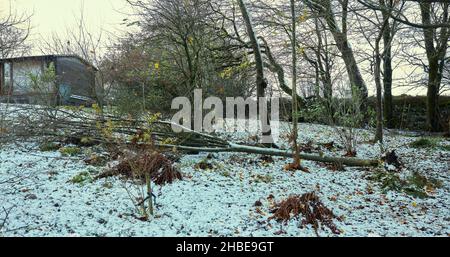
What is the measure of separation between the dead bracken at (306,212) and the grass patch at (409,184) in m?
1.58

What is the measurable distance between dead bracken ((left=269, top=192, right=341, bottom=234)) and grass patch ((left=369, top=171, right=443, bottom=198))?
5.19 ft

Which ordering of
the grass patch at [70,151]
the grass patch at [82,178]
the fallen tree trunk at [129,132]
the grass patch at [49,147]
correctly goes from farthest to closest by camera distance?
the grass patch at [49,147] < the grass patch at [70,151] < the fallen tree trunk at [129,132] < the grass patch at [82,178]

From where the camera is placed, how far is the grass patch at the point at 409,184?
5.03m

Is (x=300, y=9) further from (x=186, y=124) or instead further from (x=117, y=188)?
(x=117, y=188)

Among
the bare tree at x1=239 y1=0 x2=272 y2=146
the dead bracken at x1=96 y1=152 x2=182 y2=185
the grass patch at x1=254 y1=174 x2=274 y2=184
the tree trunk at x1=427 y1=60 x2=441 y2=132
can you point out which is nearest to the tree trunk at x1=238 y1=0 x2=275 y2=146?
the bare tree at x1=239 y1=0 x2=272 y2=146

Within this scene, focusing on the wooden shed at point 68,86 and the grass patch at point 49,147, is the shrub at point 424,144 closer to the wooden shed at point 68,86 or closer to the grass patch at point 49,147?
the wooden shed at point 68,86

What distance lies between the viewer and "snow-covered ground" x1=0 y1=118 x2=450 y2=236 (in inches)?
144

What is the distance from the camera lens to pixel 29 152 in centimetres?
655

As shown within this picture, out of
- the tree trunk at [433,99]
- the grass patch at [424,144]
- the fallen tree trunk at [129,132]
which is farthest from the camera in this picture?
the tree trunk at [433,99]

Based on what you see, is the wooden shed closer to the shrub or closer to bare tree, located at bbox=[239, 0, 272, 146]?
bare tree, located at bbox=[239, 0, 272, 146]

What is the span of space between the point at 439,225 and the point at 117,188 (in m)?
3.98

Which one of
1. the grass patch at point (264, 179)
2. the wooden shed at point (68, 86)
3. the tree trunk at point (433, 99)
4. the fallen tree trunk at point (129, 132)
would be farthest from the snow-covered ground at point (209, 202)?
the tree trunk at point (433, 99)

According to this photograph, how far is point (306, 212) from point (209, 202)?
47.7 inches
